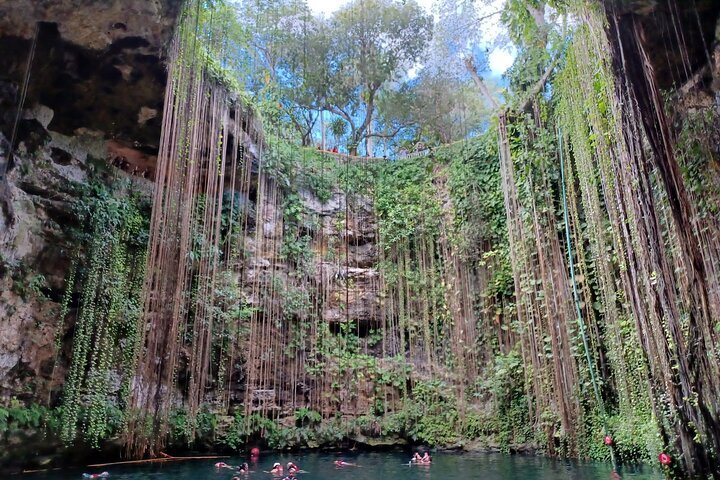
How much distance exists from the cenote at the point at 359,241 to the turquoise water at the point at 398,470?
0.29 feet

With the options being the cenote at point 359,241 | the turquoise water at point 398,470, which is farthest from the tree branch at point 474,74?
the turquoise water at point 398,470

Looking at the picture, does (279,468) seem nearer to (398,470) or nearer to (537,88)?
(398,470)

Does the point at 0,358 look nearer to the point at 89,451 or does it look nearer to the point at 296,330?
the point at 89,451

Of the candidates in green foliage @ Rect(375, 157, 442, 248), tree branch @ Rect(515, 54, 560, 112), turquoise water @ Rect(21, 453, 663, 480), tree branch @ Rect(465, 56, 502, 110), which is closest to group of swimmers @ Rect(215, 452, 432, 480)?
turquoise water @ Rect(21, 453, 663, 480)

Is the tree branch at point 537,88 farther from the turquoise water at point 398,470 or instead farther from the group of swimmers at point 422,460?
the group of swimmers at point 422,460

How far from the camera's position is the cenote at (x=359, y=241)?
160 inches

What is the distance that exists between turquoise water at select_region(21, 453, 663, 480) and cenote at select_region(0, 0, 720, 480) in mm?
89

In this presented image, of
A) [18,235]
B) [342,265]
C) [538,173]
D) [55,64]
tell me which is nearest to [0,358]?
[18,235]

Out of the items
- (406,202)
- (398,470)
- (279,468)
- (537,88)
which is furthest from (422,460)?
(537,88)

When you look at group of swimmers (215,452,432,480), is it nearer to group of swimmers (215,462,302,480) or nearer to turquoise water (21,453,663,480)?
group of swimmers (215,462,302,480)

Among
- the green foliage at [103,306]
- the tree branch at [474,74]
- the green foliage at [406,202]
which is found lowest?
the green foliage at [103,306]

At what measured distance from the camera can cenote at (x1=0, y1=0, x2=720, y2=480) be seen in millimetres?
4071

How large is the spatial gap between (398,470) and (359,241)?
5042mm

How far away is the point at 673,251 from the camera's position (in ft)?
12.9
